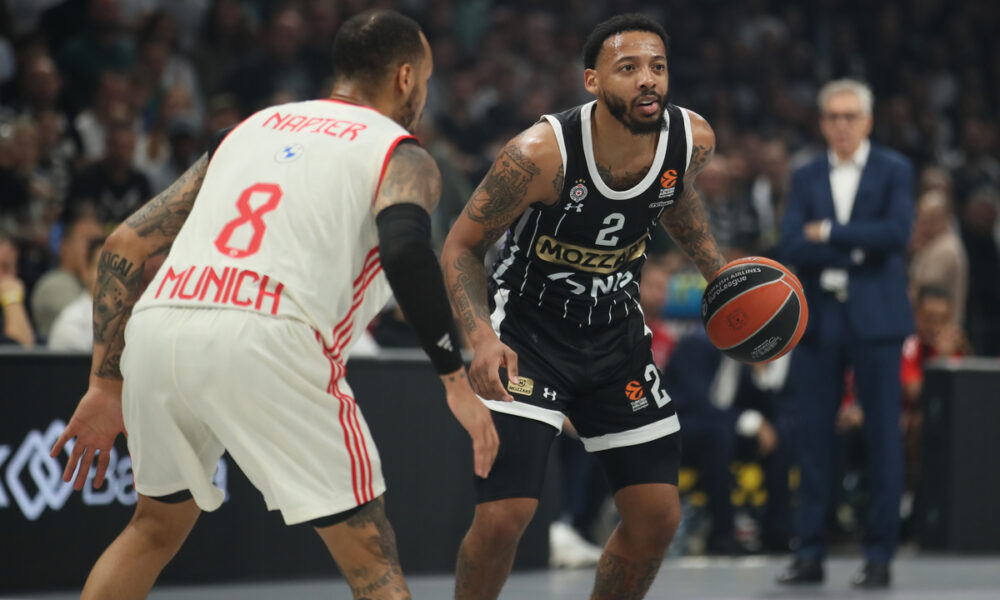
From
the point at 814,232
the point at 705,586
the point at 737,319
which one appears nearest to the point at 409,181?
the point at 737,319

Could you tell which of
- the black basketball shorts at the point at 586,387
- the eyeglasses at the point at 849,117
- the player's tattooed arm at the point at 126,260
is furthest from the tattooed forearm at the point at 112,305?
the eyeglasses at the point at 849,117

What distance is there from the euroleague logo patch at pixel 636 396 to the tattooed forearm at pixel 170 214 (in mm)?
1568

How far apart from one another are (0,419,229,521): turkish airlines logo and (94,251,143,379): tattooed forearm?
8.47ft

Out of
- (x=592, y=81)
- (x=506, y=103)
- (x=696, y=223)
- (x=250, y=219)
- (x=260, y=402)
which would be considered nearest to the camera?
(x=260, y=402)

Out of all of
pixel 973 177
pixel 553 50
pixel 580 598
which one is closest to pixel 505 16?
pixel 553 50

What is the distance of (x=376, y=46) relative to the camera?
11.0ft

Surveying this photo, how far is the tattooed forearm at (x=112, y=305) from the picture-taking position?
11.1ft

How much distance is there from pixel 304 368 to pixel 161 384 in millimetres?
354

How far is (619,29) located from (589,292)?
0.86 metres

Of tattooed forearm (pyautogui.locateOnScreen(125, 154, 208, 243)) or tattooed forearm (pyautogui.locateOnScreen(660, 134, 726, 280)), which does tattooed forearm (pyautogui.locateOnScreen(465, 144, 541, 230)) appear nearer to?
tattooed forearm (pyautogui.locateOnScreen(660, 134, 726, 280))

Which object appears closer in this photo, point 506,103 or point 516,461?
point 516,461

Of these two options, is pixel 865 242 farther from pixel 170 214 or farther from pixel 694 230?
pixel 170 214

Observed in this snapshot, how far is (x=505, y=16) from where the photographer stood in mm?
12133

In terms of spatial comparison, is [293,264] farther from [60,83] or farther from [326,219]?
[60,83]
